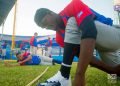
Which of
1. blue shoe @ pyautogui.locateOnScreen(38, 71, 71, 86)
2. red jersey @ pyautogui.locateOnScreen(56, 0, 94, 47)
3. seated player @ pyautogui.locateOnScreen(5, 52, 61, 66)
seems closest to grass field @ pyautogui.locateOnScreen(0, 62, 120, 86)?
blue shoe @ pyautogui.locateOnScreen(38, 71, 71, 86)

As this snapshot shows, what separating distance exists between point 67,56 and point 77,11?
0.39 meters

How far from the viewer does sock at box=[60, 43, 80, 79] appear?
2.38 m

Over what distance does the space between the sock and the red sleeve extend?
0.21 metres

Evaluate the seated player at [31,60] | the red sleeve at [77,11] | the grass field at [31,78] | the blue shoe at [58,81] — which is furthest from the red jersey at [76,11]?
the seated player at [31,60]

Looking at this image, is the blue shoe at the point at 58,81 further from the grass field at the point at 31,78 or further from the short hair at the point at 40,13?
the grass field at the point at 31,78

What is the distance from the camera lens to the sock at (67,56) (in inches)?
93.9

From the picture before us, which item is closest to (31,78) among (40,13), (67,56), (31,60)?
(40,13)

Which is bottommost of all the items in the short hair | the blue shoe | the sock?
the blue shoe

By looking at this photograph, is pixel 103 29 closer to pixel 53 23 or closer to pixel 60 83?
pixel 53 23

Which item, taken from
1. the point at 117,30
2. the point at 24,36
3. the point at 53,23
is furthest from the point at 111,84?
the point at 24,36

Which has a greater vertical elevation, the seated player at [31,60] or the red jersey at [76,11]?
the red jersey at [76,11]

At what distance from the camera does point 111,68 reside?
2.78 m

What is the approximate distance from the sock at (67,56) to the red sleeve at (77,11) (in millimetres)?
215

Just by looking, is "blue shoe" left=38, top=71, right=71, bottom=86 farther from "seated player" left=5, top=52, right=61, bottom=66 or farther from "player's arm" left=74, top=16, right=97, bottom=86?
"seated player" left=5, top=52, right=61, bottom=66
